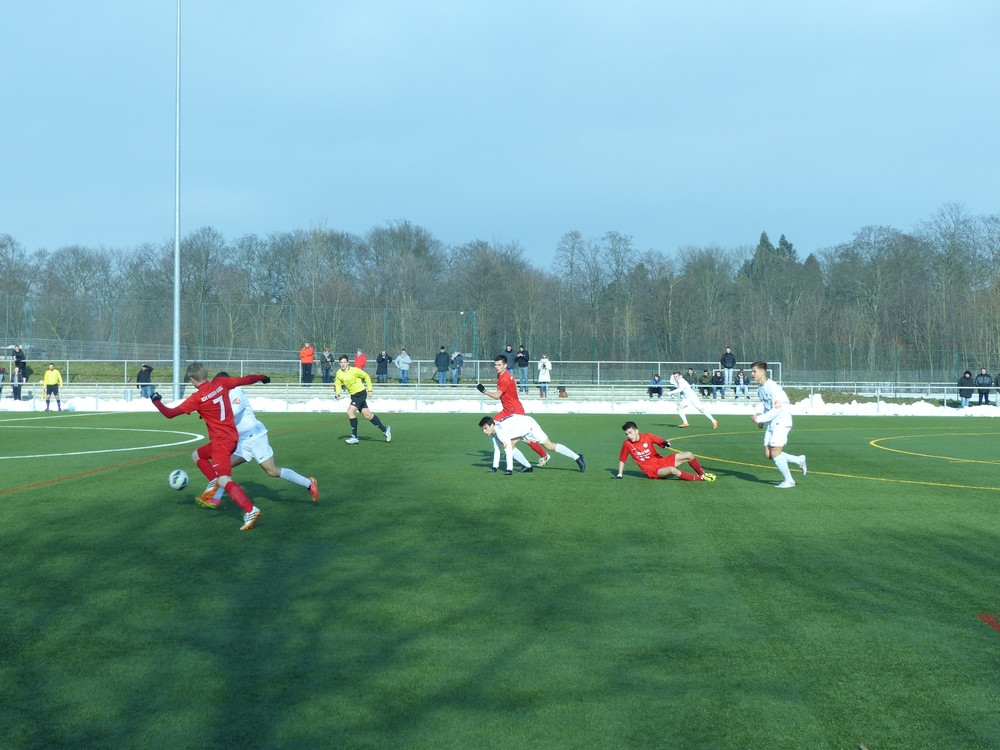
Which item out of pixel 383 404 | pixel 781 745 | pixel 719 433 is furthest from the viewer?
pixel 383 404

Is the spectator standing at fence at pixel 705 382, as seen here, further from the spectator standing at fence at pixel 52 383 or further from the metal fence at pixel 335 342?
the spectator standing at fence at pixel 52 383

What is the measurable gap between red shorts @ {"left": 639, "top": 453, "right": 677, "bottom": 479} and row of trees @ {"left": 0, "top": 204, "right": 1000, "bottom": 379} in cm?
3276

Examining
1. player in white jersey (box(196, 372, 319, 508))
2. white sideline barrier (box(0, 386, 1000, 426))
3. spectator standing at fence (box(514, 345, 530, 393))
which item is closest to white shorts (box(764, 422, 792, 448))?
player in white jersey (box(196, 372, 319, 508))

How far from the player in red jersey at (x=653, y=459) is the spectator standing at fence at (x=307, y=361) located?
1049 inches

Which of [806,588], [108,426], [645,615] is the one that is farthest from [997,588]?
[108,426]

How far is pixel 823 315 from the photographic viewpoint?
7356cm

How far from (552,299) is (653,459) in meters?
67.8

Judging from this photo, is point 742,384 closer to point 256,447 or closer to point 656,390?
point 656,390

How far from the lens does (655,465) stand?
1462cm

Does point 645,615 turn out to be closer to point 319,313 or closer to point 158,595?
point 158,595

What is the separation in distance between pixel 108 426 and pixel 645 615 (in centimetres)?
2181

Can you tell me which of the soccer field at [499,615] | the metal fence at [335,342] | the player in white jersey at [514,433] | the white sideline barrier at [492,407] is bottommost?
the soccer field at [499,615]

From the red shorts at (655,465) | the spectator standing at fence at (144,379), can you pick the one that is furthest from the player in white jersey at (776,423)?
the spectator standing at fence at (144,379)

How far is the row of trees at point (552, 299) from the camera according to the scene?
45.0 meters
